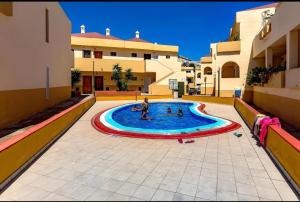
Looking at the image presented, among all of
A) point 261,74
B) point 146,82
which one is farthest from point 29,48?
point 146,82

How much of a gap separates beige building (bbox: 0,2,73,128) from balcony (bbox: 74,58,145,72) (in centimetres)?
1091

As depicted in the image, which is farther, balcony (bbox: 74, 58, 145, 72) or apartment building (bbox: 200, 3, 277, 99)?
balcony (bbox: 74, 58, 145, 72)

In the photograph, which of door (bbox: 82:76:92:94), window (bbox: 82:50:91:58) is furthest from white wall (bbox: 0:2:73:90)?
door (bbox: 82:76:92:94)

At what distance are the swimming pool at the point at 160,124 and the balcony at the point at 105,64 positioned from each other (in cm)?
1139

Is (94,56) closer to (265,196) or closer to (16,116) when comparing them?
(16,116)

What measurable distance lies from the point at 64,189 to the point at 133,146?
3.63m

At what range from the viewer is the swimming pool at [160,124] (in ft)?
33.2

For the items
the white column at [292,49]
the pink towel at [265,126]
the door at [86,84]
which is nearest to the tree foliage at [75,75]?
the door at [86,84]

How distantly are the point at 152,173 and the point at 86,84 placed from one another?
31378 mm

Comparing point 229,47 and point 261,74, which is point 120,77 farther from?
point 261,74

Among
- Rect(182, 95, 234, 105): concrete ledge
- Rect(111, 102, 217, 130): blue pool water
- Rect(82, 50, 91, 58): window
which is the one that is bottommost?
Rect(111, 102, 217, 130): blue pool water

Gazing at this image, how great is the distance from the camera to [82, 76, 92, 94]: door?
3488cm

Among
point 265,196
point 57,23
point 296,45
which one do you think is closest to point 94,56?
point 57,23

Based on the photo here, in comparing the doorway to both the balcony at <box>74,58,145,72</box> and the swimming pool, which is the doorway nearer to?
the balcony at <box>74,58,145,72</box>
